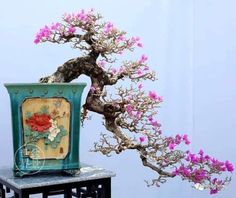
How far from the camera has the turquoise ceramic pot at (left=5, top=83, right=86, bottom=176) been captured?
4.27 ft

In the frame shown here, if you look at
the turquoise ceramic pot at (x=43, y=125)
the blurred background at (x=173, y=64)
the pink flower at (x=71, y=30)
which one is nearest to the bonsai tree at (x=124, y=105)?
the pink flower at (x=71, y=30)

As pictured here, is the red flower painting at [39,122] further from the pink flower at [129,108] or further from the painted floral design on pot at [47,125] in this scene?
the pink flower at [129,108]

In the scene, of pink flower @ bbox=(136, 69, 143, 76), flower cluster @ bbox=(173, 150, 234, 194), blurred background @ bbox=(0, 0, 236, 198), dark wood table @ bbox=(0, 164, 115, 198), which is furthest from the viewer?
blurred background @ bbox=(0, 0, 236, 198)

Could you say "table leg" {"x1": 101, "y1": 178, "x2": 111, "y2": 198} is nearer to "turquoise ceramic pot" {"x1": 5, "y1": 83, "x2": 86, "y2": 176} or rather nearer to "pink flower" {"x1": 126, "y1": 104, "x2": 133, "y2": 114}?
"turquoise ceramic pot" {"x1": 5, "y1": 83, "x2": 86, "y2": 176}

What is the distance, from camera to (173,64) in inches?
94.0

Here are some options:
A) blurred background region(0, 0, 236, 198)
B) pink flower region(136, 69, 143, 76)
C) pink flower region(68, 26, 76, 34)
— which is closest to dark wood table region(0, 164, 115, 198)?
pink flower region(136, 69, 143, 76)

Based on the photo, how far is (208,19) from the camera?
2365mm

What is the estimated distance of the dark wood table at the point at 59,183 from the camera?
121cm

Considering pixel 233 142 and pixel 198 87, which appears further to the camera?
pixel 198 87

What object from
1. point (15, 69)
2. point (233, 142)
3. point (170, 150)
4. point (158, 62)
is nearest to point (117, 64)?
point (158, 62)

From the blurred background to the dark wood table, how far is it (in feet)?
2.17

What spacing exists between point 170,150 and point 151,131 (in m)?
0.11

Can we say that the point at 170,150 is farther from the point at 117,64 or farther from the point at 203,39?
the point at 203,39

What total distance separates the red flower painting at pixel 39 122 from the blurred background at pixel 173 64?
62cm
